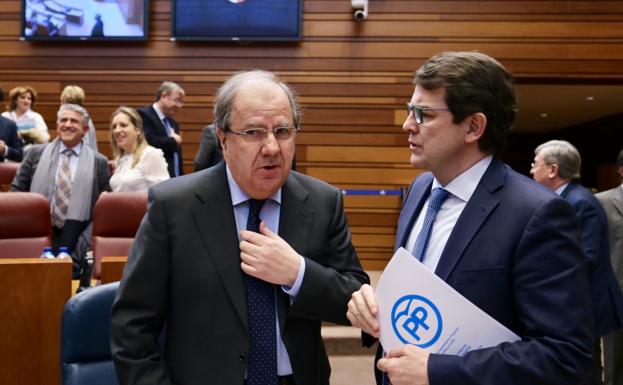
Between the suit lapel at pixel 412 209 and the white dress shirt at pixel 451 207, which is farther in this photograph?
the suit lapel at pixel 412 209

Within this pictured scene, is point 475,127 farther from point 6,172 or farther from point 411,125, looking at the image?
point 6,172

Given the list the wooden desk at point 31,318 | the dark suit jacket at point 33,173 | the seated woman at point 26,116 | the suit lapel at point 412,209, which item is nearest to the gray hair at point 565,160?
the suit lapel at point 412,209

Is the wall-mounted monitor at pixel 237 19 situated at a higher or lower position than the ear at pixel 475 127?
higher

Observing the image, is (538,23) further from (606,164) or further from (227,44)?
(606,164)

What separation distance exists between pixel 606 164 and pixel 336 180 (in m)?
9.16

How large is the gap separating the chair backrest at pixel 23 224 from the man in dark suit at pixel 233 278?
6.90 ft

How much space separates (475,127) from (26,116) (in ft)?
16.6

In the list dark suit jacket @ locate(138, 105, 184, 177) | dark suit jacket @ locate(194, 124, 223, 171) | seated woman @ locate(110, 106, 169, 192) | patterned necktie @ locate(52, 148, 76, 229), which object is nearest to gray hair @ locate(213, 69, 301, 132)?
seated woman @ locate(110, 106, 169, 192)

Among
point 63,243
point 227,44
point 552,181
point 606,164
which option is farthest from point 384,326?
point 606,164

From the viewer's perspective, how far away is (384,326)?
1131 millimetres

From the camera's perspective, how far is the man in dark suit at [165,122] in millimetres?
4613

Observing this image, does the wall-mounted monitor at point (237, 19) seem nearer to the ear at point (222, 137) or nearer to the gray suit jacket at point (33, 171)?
the gray suit jacket at point (33, 171)

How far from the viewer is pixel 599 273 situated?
2.89 metres

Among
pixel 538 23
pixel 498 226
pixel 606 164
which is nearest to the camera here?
pixel 498 226
